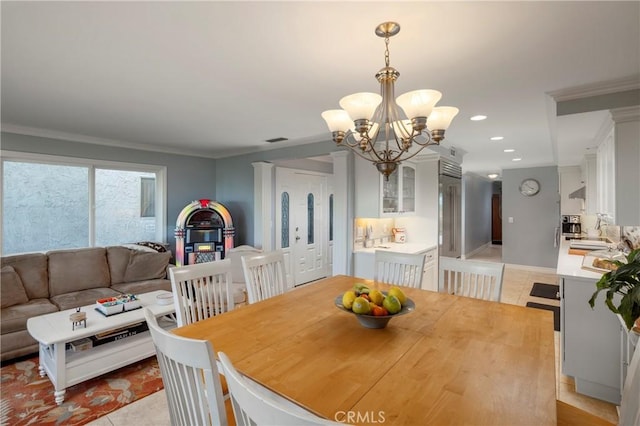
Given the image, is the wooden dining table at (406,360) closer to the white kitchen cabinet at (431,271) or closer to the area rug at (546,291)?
the white kitchen cabinet at (431,271)

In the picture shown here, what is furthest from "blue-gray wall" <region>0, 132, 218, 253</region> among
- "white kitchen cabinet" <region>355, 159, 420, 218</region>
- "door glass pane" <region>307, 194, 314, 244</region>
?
"white kitchen cabinet" <region>355, 159, 420, 218</region>

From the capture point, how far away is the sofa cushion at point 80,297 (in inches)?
125

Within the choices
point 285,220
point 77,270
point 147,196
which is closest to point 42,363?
point 77,270

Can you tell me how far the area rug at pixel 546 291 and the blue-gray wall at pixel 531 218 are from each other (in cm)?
147

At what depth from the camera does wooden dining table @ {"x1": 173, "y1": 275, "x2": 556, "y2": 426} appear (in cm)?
94

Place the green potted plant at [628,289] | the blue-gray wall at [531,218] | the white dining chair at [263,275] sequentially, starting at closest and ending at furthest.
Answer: the green potted plant at [628,289], the white dining chair at [263,275], the blue-gray wall at [531,218]

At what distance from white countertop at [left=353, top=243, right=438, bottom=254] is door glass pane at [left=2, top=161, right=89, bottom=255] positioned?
147 inches

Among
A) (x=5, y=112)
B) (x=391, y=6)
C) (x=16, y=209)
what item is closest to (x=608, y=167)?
(x=391, y=6)

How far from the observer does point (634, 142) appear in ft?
7.52

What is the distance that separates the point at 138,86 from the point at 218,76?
2.36 ft

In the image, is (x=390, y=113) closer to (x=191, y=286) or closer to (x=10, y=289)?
(x=191, y=286)

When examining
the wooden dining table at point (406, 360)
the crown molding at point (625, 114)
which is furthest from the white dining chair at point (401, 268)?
the crown molding at point (625, 114)

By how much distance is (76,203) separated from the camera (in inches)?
161

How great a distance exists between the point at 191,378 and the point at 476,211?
31.4 ft
